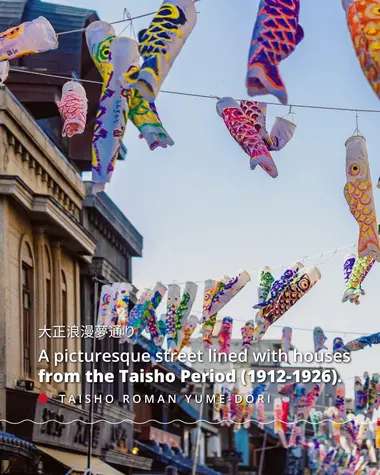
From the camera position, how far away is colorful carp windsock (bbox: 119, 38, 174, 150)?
16.4 m

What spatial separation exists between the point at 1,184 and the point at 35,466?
7407mm

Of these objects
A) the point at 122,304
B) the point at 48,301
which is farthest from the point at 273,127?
the point at 48,301

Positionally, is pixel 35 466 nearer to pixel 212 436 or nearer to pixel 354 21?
pixel 354 21

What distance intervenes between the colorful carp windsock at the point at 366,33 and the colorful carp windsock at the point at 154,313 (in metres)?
18.3

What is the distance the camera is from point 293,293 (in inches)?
1082

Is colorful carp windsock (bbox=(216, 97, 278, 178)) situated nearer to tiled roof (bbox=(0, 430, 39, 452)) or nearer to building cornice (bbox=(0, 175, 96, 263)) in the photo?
tiled roof (bbox=(0, 430, 39, 452))

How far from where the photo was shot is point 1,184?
97.8ft

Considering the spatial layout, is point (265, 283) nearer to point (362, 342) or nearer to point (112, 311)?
point (362, 342)

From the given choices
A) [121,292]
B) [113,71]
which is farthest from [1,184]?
[113,71]

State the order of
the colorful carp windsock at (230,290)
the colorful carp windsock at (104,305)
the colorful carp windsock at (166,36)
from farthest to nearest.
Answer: the colorful carp windsock at (104,305)
the colorful carp windsock at (230,290)
the colorful carp windsock at (166,36)

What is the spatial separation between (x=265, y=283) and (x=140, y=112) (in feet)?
41.8

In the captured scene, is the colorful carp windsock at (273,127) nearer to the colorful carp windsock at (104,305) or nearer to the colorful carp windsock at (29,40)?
the colorful carp windsock at (29,40)

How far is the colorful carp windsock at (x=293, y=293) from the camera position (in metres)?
27.3

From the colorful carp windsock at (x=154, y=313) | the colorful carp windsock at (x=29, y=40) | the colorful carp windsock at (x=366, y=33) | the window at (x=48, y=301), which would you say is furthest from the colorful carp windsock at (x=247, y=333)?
the colorful carp windsock at (x=366, y=33)
